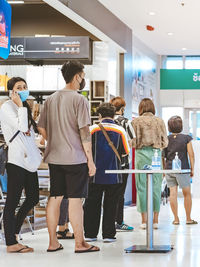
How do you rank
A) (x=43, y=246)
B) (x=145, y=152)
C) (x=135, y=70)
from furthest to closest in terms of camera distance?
(x=135, y=70), (x=145, y=152), (x=43, y=246)

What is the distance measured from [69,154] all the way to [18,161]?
43 cm

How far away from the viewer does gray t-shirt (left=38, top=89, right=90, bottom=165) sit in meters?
4.38

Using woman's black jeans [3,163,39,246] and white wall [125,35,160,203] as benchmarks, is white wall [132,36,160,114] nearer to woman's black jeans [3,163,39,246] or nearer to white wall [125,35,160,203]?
white wall [125,35,160,203]

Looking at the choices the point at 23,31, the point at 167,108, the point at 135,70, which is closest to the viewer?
the point at 23,31

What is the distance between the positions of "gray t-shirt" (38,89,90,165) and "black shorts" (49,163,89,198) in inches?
2.2

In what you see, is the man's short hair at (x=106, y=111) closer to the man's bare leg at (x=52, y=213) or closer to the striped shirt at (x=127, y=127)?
the striped shirt at (x=127, y=127)

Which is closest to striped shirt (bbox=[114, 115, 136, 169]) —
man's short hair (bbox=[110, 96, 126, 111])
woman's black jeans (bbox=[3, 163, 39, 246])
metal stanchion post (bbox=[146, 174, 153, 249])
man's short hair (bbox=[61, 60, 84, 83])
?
man's short hair (bbox=[110, 96, 126, 111])

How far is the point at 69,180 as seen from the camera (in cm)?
441

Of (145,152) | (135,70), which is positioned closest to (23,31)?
(135,70)

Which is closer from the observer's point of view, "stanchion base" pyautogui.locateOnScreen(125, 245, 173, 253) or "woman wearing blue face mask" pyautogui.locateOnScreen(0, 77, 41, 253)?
"woman wearing blue face mask" pyautogui.locateOnScreen(0, 77, 41, 253)

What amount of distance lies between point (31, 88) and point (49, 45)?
0.80m

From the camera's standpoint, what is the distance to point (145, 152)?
6.41m

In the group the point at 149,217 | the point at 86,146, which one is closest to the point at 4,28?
the point at 86,146

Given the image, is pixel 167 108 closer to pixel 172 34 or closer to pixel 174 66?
pixel 174 66
